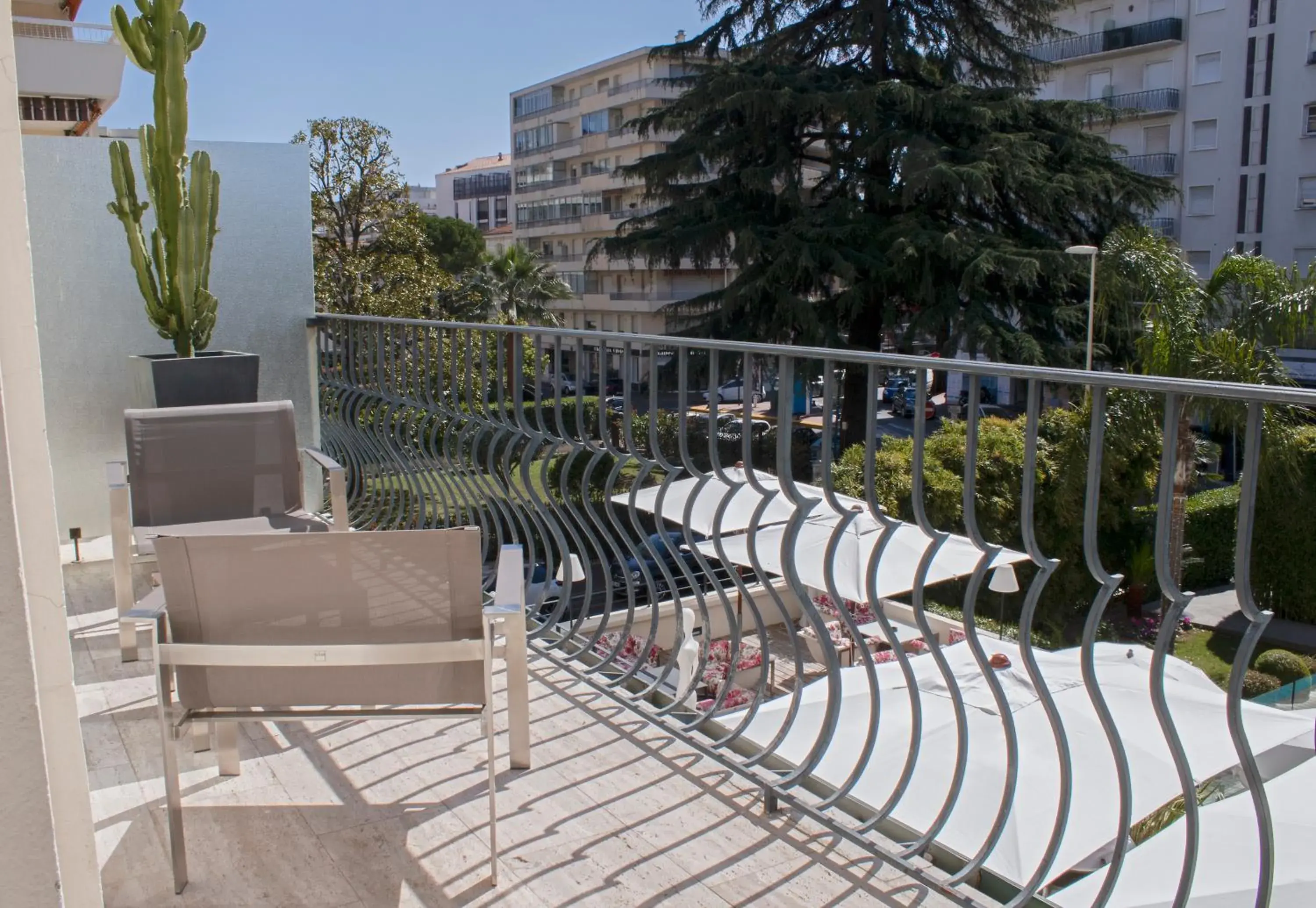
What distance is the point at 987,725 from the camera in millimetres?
7012

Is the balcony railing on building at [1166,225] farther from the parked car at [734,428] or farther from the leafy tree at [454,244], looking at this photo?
the parked car at [734,428]

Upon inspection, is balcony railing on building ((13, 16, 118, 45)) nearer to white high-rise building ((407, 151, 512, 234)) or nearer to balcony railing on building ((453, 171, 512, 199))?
white high-rise building ((407, 151, 512, 234))

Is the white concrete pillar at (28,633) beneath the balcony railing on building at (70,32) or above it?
beneath

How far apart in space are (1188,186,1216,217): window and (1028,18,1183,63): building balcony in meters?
4.33

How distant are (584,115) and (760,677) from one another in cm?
5129

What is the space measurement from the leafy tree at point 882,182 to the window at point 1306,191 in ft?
32.1

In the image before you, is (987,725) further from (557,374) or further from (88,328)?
(88,328)

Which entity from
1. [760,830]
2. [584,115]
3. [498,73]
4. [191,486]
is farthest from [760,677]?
[498,73]

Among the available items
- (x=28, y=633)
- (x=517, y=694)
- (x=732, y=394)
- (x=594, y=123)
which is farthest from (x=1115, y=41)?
(x=28, y=633)

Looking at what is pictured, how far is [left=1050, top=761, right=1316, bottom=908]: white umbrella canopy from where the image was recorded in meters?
4.18

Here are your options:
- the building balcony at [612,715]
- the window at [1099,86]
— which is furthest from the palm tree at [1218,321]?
the window at [1099,86]

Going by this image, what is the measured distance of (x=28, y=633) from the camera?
1015 mm

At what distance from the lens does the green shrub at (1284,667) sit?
13.6 metres

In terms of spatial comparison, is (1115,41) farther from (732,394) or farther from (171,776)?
(171,776)
